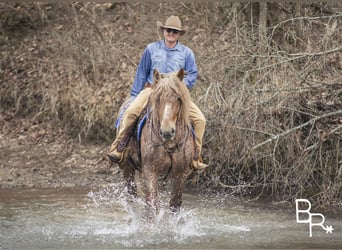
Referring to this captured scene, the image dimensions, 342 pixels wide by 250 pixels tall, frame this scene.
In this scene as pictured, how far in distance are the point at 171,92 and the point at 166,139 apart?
0.47 metres

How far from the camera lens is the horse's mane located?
26.0 feet

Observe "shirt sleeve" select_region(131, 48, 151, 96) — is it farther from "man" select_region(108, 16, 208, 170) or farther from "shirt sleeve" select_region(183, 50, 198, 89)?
A: "shirt sleeve" select_region(183, 50, 198, 89)

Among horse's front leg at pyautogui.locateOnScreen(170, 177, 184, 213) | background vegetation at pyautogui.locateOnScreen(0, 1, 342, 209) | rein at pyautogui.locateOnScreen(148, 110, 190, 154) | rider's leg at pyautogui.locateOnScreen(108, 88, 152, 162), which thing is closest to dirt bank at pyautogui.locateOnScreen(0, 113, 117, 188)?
background vegetation at pyautogui.locateOnScreen(0, 1, 342, 209)

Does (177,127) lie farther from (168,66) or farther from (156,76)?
(168,66)

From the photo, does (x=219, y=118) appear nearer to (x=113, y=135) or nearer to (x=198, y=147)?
(x=198, y=147)

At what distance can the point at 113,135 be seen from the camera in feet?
45.1

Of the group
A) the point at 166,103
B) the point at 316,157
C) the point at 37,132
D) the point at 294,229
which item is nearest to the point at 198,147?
the point at 166,103

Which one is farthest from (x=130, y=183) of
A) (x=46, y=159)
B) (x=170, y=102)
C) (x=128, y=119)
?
(x=46, y=159)

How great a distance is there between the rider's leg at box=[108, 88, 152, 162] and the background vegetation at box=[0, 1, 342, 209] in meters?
1.51

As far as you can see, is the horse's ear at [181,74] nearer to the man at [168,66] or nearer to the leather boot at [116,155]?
the man at [168,66]

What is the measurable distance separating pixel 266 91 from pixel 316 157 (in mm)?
1118

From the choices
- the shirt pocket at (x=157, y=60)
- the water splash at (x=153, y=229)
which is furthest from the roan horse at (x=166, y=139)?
the shirt pocket at (x=157, y=60)

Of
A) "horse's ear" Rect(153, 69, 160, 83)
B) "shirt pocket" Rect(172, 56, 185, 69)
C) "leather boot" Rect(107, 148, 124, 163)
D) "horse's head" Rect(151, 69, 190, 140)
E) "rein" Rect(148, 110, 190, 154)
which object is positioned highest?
"shirt pocket" Rect(172, 56, 185, 69)

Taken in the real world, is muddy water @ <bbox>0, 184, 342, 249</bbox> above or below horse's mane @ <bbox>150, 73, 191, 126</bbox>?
below
